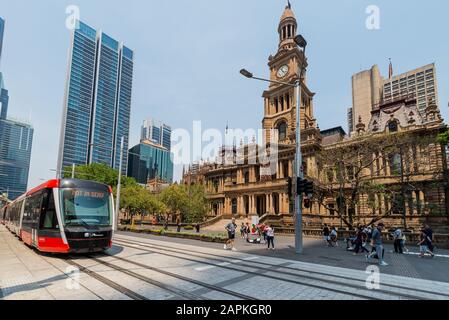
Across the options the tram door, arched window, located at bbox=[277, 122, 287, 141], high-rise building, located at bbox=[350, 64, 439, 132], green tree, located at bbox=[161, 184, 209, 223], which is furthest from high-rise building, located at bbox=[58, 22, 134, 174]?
the tram door

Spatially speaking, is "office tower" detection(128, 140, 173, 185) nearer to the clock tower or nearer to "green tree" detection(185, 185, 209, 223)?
the clock tower

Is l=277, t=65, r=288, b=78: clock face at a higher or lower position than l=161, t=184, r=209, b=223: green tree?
higher

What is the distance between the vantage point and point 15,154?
6368 inches

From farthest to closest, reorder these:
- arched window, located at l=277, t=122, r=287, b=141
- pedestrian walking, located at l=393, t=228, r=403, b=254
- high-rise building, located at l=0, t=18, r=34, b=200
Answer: high-rise building, located at l=0, t=18, r=34, b=200 < arched window, located at l=277, t=122, r=287, b=141 < pedestrian walking, located at l=393, t=228, r=403, b=254

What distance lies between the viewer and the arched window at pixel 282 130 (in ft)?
166

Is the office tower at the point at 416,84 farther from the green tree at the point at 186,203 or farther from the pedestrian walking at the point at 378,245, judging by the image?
the pedestrian walking at the point at 378,245

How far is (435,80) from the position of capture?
8338 centimetres

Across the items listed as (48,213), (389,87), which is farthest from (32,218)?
(389,87)

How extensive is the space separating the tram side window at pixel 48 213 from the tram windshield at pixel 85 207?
40 centimetres

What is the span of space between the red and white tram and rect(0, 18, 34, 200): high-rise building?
16217 cm

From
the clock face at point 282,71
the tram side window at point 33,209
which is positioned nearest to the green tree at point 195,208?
the tram side window at point 33,209

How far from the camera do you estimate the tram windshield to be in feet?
33.8
